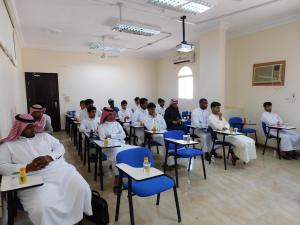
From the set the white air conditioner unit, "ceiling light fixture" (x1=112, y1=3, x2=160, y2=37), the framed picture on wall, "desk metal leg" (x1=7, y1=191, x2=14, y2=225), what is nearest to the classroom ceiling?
"ceiling light fixture" (x1=112, y1=3, x2=160, y2=37)

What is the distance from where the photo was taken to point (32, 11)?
4.31 m

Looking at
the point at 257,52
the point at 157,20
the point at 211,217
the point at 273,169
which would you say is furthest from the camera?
the point at 257,52

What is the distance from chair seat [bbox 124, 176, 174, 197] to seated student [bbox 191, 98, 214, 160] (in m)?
2.56

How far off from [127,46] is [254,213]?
671 cm

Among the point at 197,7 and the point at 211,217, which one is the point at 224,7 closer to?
the point at 197,7

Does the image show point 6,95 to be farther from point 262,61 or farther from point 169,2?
point 262,61

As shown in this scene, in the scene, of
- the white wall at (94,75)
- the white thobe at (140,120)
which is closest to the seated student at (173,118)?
the white thobe at (140,120)

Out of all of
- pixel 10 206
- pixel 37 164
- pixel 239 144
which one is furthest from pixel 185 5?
pixel 10 206

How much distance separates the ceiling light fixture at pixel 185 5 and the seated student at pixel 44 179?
268cm

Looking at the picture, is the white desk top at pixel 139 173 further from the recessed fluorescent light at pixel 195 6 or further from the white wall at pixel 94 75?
the white wall at pixel 94 75

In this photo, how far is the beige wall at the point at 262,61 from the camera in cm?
495

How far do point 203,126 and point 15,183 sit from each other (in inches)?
158

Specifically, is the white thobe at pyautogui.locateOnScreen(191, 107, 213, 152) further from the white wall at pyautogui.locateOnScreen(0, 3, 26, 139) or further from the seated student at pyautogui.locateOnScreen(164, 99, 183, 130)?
the white wall at pyautogui.locateOnScreen(0, 3, 26, 139)

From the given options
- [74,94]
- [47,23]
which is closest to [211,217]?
[47,23]
